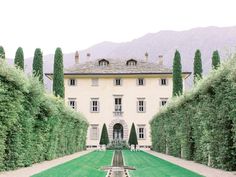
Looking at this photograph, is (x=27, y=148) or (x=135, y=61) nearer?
(x=27, y=148)

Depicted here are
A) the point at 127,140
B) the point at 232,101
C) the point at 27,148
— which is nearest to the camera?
the point at 232,101

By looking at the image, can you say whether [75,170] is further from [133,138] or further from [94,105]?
[94,105]

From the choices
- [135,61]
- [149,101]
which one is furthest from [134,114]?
[135,61]

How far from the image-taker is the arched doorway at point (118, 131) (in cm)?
5372

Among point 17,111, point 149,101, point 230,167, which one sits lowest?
point 230,167

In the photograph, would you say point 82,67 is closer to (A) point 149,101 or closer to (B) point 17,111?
(A) point 149,101

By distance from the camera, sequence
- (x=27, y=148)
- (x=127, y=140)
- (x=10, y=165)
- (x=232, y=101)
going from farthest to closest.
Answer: (x=127, y=140) < (x=27, y=148) < (x=10, y=165) < (x=232, y=101)

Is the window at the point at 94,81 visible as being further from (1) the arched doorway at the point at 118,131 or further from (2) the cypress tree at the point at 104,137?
(2) the cypress tree at the point at 104,137

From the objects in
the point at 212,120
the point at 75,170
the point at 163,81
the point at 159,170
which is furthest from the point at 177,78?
the point at 75,170

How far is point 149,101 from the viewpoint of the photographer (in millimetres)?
53438

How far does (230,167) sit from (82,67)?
41269mm

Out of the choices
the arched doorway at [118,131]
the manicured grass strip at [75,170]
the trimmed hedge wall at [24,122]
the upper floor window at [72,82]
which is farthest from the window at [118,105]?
the manicured grass strip at [75,170]

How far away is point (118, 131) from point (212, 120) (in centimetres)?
3840

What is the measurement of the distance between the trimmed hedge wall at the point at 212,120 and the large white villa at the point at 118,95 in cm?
2955
